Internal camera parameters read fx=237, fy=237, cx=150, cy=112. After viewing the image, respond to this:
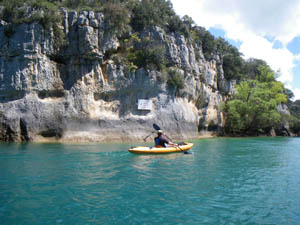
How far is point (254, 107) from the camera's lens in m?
28.3

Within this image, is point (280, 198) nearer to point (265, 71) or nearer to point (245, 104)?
point (245, 104)

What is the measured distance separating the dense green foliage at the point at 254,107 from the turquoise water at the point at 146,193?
19.9 metres

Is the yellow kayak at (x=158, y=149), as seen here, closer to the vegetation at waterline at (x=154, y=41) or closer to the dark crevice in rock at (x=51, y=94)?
the vegetation at waterline at (x=154, y=41)

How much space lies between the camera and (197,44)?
2830cm

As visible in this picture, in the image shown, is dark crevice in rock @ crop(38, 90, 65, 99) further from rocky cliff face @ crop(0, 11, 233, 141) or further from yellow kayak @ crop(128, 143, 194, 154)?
yellow kayak @ crop(128, 143, 194, 154)

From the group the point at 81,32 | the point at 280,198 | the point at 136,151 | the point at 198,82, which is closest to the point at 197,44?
the point at 198,82

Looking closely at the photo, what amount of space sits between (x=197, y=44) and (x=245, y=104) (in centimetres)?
924

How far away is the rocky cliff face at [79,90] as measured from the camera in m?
18.6

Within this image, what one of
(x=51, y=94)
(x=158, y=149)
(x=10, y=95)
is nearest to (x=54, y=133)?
(x=51, y=94)

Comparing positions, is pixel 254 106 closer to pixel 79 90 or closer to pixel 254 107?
pixel 254 107

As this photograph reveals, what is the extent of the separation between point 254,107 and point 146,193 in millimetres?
25696

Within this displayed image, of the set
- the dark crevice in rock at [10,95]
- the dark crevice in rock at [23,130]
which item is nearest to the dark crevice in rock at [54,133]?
the dark crevice in rock at [23,130]

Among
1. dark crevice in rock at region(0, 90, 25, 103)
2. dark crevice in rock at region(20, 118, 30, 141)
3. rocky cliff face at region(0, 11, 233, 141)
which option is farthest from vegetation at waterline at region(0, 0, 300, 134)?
dark crevice in rock at region(20, 118, 30, 141)

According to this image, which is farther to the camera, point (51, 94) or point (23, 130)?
point (51, 94)
